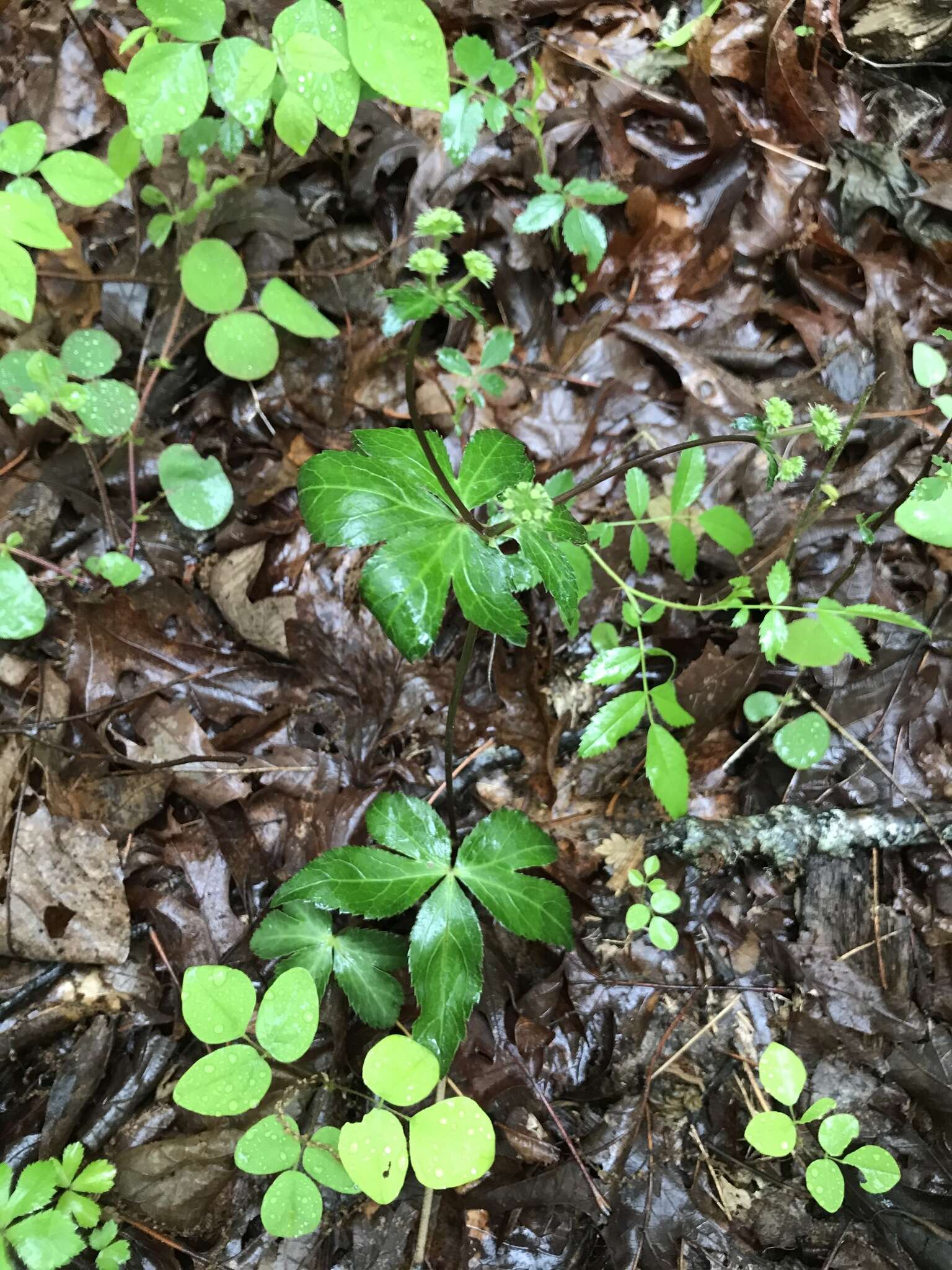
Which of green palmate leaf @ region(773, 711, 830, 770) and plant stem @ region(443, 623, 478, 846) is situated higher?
plant stem @ region(443, 623, 478, 846)

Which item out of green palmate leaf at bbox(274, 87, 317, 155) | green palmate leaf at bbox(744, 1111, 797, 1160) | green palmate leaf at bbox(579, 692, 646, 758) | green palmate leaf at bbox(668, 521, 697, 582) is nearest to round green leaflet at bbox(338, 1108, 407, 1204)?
green palmate leaf at bbox(744, 1111, 797, 1160)

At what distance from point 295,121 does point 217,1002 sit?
211 cm

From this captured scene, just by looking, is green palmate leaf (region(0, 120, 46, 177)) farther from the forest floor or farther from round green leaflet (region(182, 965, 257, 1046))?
round green leaflet (region(182, 965, 257, 1046))

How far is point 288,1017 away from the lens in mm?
1620

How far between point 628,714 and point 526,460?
70 centimetres

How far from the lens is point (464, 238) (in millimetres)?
2607

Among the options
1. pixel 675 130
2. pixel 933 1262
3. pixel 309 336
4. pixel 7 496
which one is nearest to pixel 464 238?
pixel 309 336

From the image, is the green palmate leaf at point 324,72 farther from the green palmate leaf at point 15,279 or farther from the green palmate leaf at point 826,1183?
the green palmate leaf at point 826,1183

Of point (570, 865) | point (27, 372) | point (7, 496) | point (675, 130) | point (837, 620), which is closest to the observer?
point (837, 620)

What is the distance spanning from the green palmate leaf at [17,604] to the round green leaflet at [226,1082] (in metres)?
1.32

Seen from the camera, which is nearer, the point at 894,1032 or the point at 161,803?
the point at 894,1032

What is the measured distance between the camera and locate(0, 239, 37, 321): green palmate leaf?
1.71 m

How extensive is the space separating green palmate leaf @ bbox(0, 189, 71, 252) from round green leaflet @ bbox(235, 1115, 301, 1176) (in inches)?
84.5

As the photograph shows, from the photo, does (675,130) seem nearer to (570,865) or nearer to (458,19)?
(458,19)
